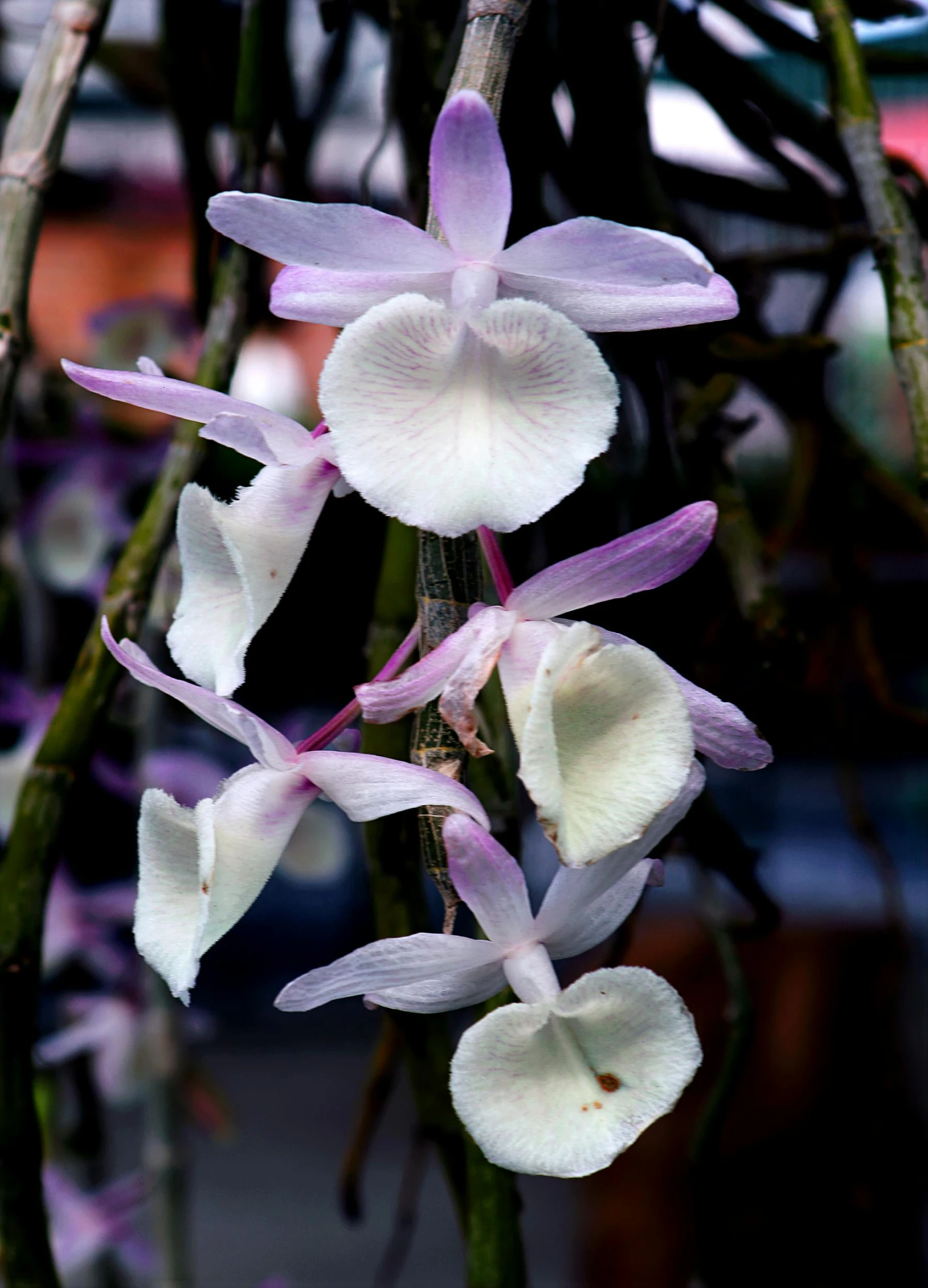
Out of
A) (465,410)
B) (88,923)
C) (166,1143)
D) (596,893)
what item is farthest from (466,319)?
(88,923)

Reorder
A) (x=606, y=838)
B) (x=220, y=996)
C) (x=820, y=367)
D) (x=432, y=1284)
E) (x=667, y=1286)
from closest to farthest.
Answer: (x=606, y=838) < (x=820, y=367) < (x=667, y=1286) < (x=432, y=1284) < (x=220, y=996)

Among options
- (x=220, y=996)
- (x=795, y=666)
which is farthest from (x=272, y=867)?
(x=220, y=996)

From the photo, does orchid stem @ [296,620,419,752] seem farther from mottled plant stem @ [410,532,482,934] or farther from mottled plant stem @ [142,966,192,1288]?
mottled plant stem @ [142,966,192,1288]

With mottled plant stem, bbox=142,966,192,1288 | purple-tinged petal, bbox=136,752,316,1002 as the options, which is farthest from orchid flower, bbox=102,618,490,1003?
mottled plant stem, bbox=142,966,192,1288

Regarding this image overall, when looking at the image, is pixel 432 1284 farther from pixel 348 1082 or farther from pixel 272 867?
pixel 272 867

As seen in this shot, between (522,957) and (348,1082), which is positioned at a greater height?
(522,957)
